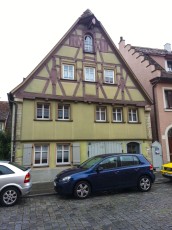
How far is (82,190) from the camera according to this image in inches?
311

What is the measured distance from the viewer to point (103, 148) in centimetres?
1374

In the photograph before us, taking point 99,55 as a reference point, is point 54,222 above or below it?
below

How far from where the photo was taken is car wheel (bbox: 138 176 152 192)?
29.1 ft

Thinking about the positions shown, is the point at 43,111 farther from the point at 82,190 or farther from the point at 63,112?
the point at 82,190

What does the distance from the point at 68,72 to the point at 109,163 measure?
7628mm

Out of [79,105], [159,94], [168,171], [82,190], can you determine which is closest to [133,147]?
[168,171]

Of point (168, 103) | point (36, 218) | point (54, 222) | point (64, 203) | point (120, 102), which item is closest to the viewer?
point (54, 222)

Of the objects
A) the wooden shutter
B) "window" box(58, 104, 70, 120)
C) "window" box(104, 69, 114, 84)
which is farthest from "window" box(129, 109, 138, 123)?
"window" box(58, 104, 70, 120)

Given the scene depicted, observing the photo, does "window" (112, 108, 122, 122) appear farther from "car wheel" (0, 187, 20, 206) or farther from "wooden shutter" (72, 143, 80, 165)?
"car wheel" (0, 187, 20, 206)

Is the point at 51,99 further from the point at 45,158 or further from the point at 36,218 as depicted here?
the point at 36,218

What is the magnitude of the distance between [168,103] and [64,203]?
12.5 metres

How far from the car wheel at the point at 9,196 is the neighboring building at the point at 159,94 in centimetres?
1081

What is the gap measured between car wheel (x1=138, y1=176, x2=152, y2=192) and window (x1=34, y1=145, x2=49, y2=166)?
598 cm

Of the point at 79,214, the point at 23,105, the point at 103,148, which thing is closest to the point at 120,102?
the point at 103,148
